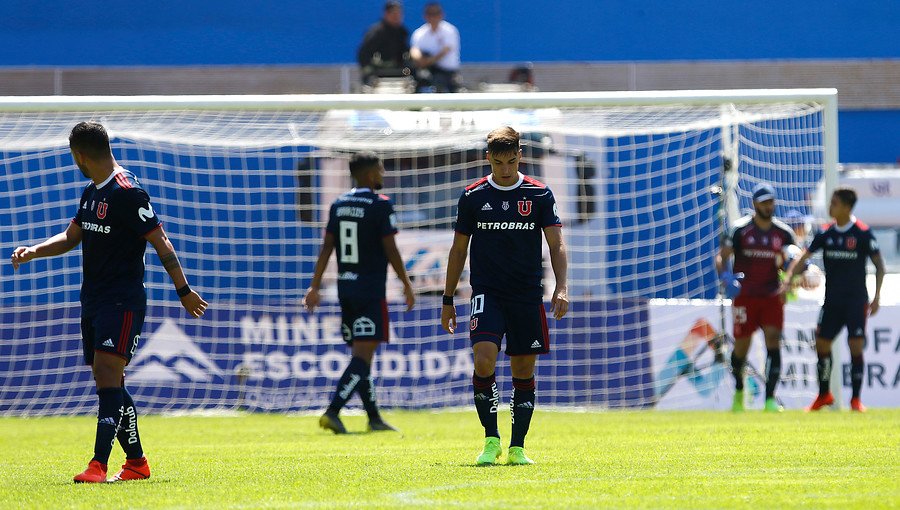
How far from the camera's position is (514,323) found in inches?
305

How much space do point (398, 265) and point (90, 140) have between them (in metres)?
4.36

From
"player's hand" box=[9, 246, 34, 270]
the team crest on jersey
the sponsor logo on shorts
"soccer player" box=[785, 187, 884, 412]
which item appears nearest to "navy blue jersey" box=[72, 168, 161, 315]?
"player's hand" box=[9, 246, 34, 270]

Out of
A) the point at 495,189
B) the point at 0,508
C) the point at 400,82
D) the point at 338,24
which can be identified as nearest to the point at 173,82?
the point at 338,24

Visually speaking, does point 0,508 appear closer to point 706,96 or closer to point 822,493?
point 822,493

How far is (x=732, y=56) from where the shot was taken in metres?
24.2

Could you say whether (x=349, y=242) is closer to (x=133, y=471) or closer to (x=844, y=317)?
(x=133, y=471)

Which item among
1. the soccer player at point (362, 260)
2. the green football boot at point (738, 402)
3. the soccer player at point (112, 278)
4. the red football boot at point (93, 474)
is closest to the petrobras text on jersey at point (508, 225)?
the soccer player at point (112, 278)

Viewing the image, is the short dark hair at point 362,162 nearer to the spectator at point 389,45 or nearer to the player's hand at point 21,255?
the player's hand at point 21,255

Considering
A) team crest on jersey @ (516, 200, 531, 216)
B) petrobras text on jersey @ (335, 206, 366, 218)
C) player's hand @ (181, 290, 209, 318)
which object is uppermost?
petrobras text on jersey @ (335, 206, 366, 218)

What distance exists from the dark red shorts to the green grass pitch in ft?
4.78

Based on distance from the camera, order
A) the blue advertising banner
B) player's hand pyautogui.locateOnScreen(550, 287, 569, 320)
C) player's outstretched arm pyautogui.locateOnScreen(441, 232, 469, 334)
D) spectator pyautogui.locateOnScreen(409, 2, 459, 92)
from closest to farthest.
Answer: player's hand pyautogui.locateOnScreen(550, 287, 569, 320)
player's outstretched arm pyautogui.locateOnScreen(441, 232, 469, 334)
the blue advertising banner
spectator pyautogui.locateOnScreen(409, 2, 459, 92)

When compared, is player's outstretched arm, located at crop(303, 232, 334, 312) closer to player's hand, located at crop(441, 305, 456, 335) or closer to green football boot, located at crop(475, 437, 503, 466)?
player's hand, located at crop(441, 305, 456, 335)

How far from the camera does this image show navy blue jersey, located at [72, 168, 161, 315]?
7039 mm

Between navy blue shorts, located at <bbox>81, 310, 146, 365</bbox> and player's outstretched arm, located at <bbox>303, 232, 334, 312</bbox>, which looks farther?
player's outstretched arm, located at <bbox>303, 232, 334, 312</bbox>
